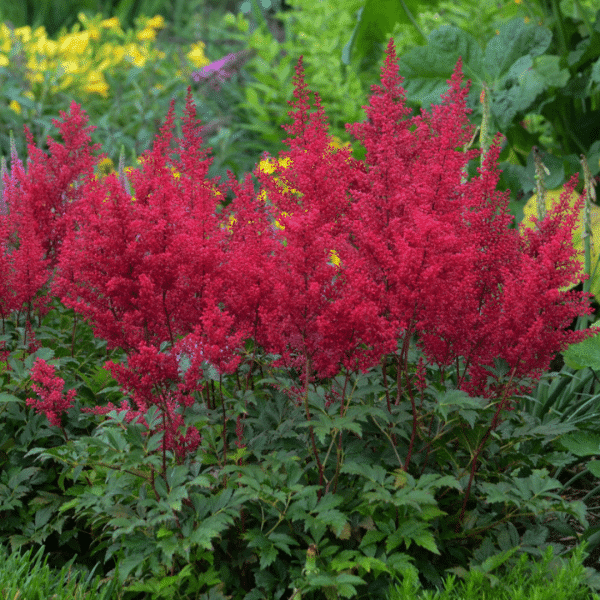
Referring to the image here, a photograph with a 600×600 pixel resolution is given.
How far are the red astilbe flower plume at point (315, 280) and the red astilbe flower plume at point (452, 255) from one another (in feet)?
0.28

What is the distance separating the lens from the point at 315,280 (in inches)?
82.2

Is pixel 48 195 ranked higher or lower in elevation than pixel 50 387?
higher

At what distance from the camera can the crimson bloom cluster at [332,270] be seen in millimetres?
2074

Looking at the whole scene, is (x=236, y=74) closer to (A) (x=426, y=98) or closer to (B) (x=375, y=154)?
(A) (x=426, y=98)

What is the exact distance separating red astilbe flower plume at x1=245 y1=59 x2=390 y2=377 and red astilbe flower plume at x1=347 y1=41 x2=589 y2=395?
9 centimetres

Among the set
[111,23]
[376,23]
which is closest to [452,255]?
[376,23]

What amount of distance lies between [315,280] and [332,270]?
0.06m

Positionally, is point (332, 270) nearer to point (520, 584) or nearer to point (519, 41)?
point (520, 584)

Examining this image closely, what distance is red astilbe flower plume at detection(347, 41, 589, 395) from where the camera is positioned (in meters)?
2.07

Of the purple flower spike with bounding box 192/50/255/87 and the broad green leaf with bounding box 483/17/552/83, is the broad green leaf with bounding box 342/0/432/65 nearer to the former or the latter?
the broad green leaf with bounding box 483/17/552/83

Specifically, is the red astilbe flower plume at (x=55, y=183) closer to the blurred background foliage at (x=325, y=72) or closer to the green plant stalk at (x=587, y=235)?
the blurred background foliage at (x=325, y=72)

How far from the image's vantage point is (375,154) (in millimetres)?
2408

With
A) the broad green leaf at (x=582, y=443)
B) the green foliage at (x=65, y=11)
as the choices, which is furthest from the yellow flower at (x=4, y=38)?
the broad green leaf at (x=582, y=443)

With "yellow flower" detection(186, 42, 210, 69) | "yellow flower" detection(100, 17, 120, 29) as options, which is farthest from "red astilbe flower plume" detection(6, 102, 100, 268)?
"yellow flower" detection(100, 17, 120, 29)
